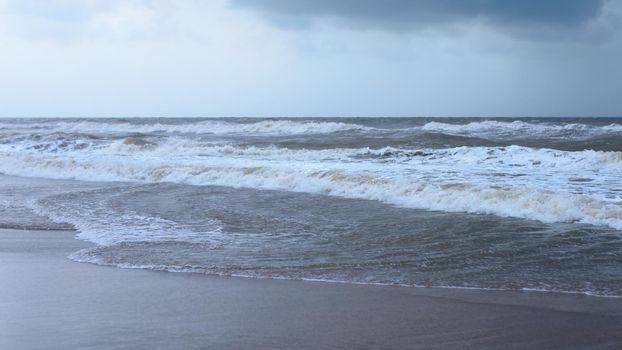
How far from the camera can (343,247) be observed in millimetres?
7547

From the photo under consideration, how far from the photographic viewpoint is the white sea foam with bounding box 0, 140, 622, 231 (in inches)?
398

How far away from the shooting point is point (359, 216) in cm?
998

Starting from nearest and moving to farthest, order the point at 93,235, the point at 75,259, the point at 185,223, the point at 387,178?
the point at 75,259 → the point at 93,235 → the point at 185,223 → the point at 387,178

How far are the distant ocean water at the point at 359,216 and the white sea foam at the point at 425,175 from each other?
0.05 m

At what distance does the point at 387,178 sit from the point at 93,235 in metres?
6.86

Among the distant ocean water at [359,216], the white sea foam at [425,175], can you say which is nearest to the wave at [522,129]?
the white sea foam at [425,175]

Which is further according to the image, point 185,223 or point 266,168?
point 266,168

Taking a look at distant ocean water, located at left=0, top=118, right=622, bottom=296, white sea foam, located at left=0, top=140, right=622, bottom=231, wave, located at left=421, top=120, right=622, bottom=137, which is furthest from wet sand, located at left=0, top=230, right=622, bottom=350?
wave, located at left=421, top=120, right=622, bottom=137

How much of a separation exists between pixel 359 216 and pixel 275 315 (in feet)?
17.0

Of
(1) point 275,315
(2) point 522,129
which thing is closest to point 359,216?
(1) point 275,315

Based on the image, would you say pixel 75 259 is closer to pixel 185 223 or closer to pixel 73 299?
pixel 73 299

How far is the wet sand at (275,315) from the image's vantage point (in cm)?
423

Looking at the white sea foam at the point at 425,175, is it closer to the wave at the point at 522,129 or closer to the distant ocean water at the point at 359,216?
the distant ocean water at the point at 359,216

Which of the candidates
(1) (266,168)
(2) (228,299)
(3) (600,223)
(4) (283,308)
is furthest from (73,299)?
(1) (266,168)
